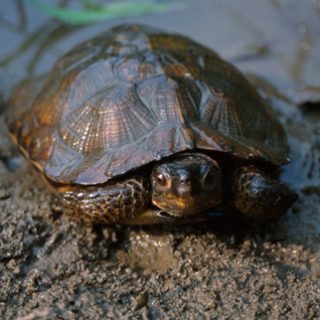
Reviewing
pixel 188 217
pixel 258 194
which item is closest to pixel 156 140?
Answer: pixel 188 217

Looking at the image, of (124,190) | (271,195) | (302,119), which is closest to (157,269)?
(124,190)

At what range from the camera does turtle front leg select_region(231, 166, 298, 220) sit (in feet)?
11.8

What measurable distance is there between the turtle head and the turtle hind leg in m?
0.09

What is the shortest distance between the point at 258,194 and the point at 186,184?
1.70 ft

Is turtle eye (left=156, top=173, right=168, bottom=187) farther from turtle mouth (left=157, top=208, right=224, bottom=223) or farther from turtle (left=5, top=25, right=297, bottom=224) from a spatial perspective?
turtle mouth (left=157, top=208, right=224, bottom=223)

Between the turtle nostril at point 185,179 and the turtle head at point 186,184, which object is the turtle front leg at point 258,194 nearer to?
the turtle head at point 186,184

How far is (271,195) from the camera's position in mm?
3637

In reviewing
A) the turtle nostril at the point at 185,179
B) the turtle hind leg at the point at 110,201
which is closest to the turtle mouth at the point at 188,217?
the turtle hind leg at the point at 110,201

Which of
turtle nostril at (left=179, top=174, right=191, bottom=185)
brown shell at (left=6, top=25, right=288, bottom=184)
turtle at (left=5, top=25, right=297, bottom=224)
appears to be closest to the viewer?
turtle nostril at (left=179, top=174, right=191, bottom=185)

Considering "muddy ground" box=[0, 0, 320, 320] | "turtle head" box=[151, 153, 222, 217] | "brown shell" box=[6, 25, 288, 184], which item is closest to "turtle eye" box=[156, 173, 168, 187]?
"turtle head" box=[151, 153, 222, 217]

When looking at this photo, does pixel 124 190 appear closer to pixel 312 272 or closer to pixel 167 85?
pixel 167 85

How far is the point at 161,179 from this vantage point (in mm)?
3406

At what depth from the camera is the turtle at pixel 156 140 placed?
11.5 feet

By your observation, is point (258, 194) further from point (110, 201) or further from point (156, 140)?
point (110, 201)
